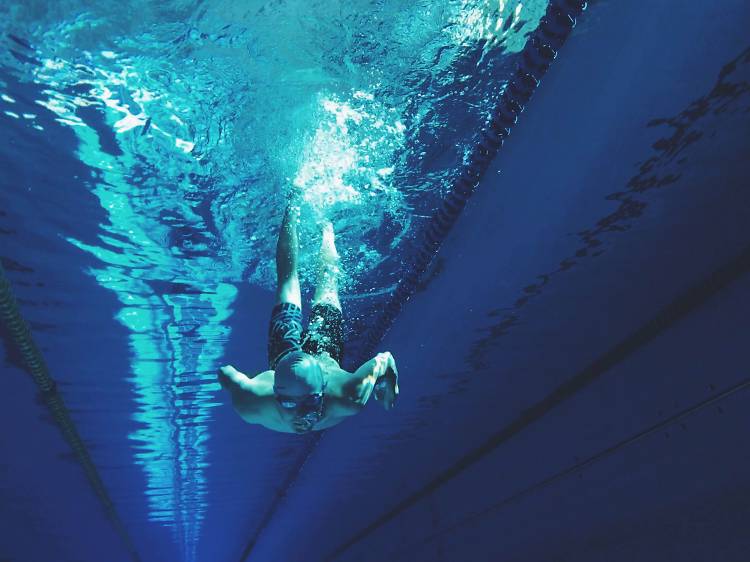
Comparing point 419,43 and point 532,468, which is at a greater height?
point 419,43

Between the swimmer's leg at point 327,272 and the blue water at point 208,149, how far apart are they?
136 mm

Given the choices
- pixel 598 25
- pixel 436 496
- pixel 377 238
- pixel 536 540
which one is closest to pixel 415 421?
pixel 536 540

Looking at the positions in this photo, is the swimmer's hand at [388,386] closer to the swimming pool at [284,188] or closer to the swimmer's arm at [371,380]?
the swimmer's arm at [371,380]

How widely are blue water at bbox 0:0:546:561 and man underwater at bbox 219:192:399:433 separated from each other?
618 millimetres

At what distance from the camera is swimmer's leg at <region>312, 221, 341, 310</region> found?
13.2 ft

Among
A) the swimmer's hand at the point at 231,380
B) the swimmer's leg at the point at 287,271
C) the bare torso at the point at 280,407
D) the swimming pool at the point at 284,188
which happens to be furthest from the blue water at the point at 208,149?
the bare torso at the point at 280,407

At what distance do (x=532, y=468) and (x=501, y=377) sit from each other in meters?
1.73

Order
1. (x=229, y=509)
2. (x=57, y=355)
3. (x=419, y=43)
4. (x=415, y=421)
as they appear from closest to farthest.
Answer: (x=419, y=43) < (x=57, y=355) < (x=415, y=421) < (x=229, y=509)

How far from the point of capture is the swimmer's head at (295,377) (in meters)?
2.92

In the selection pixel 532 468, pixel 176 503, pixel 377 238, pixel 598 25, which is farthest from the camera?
pixel 176 503

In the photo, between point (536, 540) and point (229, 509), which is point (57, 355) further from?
point (229, 509)

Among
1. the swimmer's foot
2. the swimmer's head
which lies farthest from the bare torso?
the swimmer's foot

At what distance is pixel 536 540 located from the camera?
241 inches

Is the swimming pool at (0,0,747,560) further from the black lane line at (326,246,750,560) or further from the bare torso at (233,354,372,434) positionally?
the bare torso at (233,354,372,434)
